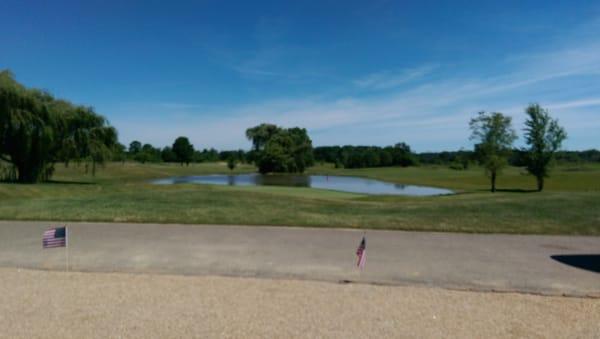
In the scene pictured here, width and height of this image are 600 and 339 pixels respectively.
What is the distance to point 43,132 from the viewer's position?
22.9m

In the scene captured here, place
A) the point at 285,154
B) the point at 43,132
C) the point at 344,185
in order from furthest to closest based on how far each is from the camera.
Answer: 1. the point at 285,154
2. the point at 344,185
3. the point at 43,132

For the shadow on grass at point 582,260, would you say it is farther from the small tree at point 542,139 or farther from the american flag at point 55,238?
the small tree at point 542,139

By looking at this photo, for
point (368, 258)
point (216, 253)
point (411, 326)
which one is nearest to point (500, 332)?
point (411, 326)

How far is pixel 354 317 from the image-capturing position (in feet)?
13.7

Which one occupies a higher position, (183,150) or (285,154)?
(183,150)

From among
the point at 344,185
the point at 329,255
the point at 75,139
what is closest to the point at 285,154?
the point at 344,185

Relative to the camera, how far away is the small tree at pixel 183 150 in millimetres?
119500

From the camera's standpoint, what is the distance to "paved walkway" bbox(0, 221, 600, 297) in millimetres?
5566

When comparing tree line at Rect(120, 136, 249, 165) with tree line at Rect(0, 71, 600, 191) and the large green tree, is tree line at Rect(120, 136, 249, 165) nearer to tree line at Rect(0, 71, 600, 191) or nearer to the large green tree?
the large green tree

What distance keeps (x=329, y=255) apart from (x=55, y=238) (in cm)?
467

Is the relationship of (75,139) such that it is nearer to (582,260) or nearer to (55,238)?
(55,238)

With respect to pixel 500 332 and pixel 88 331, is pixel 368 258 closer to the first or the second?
pixel 500 332

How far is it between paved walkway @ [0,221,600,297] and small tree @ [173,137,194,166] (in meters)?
114

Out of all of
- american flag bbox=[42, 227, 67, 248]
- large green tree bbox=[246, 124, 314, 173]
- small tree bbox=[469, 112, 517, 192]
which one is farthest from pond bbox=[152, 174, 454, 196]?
american flag bbox=[42, 227, 67, 248]
